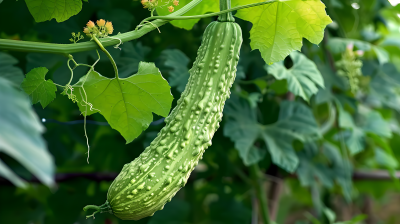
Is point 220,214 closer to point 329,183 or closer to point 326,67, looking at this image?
point 329,183

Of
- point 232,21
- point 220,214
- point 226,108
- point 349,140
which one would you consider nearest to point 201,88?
point 232,21

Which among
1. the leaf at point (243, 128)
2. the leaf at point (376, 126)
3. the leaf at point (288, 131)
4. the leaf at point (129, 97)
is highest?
the leaf at point (129, 97)

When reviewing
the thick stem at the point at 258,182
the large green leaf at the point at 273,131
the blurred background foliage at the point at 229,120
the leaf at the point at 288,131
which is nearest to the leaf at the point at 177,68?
the blurred background foliage at the point at 229,120

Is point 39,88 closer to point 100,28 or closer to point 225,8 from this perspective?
point 100,28

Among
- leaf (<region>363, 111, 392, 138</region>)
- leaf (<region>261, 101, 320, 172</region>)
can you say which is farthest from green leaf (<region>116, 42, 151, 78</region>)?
leaf (<region>363, 111, 392, 138</region>)

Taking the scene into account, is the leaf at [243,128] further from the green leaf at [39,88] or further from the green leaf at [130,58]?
the green leaf at [39,88]

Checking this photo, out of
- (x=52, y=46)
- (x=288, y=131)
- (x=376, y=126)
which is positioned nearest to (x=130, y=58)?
(x=52, y=46)
